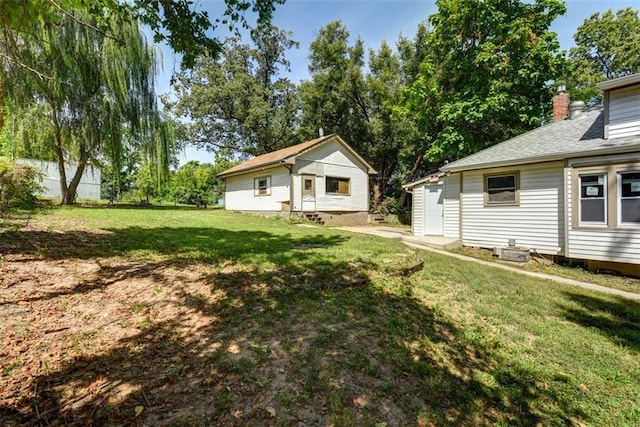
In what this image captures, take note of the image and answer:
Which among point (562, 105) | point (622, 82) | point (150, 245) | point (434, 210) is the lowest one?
point (150, 245)

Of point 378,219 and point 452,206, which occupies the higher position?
point 452,206

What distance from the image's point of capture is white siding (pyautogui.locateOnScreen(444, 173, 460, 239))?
450 inches

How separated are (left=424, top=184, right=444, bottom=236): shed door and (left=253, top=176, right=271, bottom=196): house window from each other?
9.20 m

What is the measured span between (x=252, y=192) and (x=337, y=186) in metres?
5.44

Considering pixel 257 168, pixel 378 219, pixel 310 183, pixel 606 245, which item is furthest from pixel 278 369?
pixel 378 219

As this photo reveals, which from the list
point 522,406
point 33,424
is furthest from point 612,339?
point 33,424

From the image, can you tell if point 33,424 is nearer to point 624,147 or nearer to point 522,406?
point 522,406

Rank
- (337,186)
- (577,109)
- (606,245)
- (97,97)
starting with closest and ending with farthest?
(606,245), (577,109), (97,97), (337,186)

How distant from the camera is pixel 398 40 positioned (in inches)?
949

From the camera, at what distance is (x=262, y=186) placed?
1847 cm

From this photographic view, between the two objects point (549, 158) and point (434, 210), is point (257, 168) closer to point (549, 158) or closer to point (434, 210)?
point (434, 210)

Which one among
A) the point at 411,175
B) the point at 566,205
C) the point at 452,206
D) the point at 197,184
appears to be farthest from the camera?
the point at 197,184

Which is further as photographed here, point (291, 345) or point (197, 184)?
point (197, 184)

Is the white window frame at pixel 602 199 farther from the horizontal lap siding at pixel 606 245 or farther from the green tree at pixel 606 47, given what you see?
the green tree at pixel 606 47
